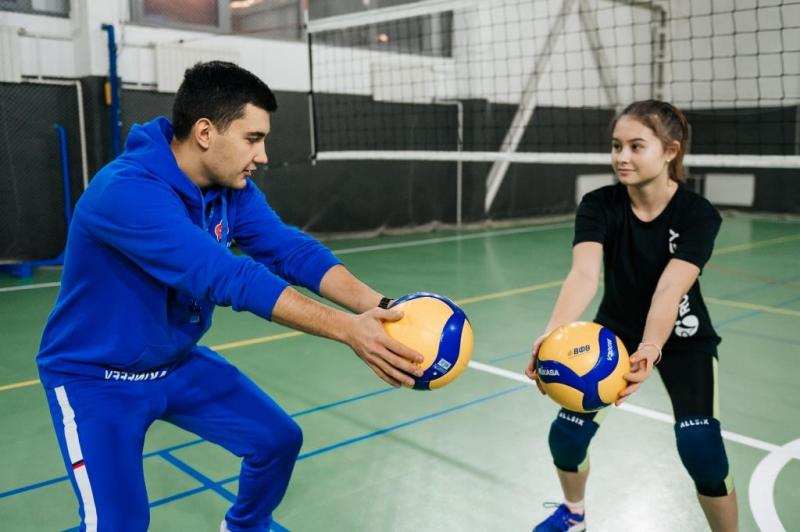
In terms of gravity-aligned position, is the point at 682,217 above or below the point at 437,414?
above

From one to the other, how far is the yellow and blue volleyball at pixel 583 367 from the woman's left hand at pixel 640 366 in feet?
0.07

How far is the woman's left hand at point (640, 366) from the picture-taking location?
2.38 m

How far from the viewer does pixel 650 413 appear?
4.37 m

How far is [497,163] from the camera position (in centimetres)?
1387

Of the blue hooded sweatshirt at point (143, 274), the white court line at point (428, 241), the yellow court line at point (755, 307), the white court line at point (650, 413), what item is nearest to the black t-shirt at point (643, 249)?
the blue hooded sweatshirt at point (143, 274)

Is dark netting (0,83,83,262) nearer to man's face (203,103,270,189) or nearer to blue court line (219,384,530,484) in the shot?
blue court line (219,384,530,484)

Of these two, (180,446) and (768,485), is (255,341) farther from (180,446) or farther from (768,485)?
(768,485)

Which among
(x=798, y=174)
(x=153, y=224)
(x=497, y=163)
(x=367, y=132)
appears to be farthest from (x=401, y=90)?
(x=153, y=224)

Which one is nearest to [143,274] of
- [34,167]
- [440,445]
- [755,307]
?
[440,445]

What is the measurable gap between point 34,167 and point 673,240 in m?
8.33

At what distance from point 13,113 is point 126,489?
25.9 feet

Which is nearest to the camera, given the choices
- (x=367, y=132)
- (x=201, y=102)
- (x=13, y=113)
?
(x=201, y=102)

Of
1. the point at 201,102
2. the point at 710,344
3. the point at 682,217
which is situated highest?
the point at 201,102

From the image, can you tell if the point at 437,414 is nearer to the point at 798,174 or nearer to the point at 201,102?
the point at 201,102
